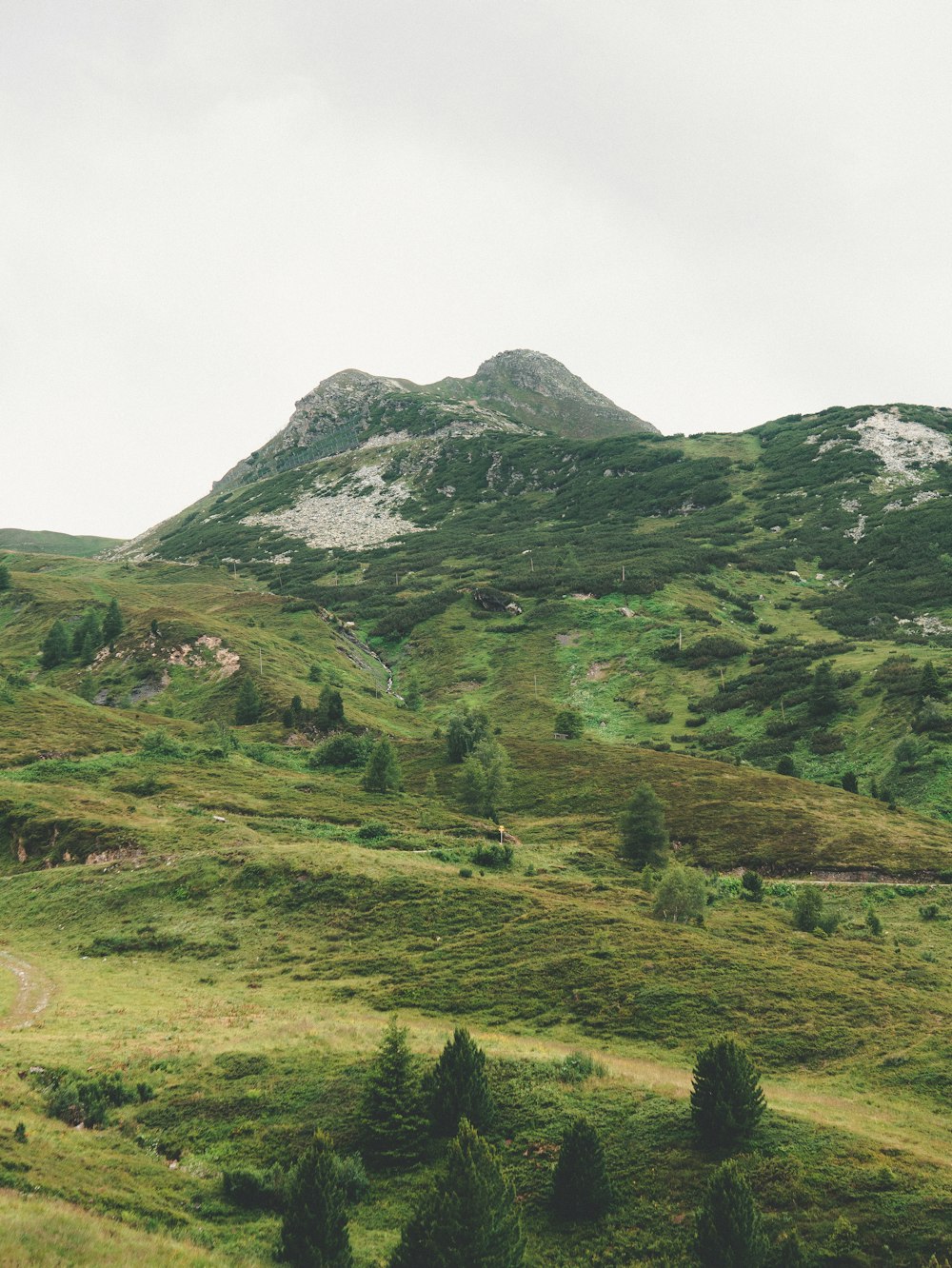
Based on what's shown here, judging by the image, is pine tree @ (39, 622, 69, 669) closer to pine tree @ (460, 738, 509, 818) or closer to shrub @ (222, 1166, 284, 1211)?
pine tree @ (460, 738, 509, 818)

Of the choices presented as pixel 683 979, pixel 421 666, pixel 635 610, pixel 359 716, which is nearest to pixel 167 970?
pixel 683 979

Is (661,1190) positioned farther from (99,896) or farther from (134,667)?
(134,667)

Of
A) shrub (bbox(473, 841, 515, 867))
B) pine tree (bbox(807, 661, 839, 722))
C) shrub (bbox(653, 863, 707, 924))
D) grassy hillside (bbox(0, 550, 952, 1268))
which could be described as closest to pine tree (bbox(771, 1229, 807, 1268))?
grassy hillside (bbox(0, 550, 952, 1268))

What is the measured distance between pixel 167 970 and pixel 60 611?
13006 centimetres

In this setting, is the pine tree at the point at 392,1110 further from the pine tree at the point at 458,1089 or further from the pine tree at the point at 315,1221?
the pine tree at the point at 315,1221

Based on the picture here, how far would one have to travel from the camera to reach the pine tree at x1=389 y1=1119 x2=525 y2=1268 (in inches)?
647

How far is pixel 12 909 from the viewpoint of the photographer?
49406mm

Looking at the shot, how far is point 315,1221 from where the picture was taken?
1770 centimetres

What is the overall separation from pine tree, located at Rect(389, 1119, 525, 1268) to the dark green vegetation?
0.09 metres

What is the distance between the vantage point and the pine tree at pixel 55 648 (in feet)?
420

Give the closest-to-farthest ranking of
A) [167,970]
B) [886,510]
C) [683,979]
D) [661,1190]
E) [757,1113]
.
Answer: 1. [661,1190]
2. [757,1113]
3. [683,979]
4. [167,970]
5. [886,510]

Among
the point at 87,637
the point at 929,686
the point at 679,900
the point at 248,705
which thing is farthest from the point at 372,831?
the point at 87,637

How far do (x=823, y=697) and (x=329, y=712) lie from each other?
70230mm

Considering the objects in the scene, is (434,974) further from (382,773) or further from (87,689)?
(87,689)
